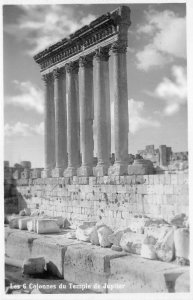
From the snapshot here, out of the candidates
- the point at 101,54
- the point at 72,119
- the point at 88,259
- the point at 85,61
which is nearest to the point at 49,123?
the point at 72,119

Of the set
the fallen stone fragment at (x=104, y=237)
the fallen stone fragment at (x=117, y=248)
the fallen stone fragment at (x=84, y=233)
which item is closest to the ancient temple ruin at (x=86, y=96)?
the fallen stone fragment at (x=84, y=233)

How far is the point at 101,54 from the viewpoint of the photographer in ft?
59.6

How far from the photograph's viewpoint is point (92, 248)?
11602 millimetres

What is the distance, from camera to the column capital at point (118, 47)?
56.1ft

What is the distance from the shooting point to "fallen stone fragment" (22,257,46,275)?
12188mm

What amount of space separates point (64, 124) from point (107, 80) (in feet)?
12.5

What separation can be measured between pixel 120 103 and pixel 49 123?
270 inches

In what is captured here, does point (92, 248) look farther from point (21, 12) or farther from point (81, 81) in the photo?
point (81, 81)

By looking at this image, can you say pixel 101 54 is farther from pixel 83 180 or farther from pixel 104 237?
pixel 104 237

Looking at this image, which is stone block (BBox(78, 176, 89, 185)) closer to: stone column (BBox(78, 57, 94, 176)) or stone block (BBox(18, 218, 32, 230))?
stone column (BBox(78, 57, 94, 176))

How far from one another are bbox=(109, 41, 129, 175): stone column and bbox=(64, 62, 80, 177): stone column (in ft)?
12.4

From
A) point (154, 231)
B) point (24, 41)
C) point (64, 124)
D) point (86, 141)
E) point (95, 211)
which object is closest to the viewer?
point (154, 231)

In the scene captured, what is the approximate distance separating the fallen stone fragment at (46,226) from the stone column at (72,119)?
16.8 ft
